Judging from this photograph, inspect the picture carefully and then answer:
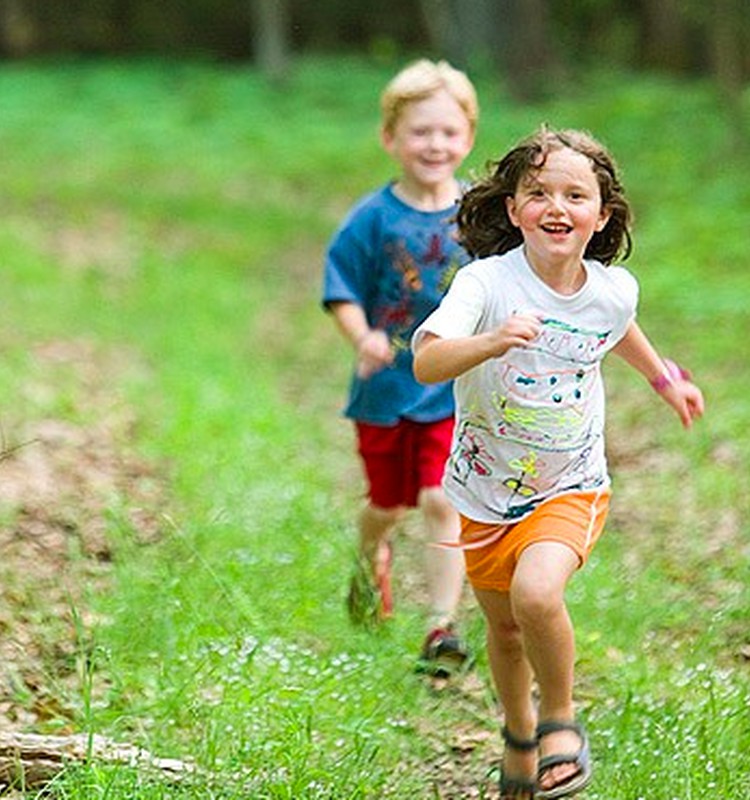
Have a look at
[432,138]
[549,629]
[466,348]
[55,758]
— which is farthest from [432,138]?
[55,758]

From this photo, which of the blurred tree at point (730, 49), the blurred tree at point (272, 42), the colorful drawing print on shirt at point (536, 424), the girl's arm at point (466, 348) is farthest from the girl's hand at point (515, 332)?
the blurred tree at point (272, 42)

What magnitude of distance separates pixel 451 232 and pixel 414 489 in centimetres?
89

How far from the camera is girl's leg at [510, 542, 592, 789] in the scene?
12.6ft

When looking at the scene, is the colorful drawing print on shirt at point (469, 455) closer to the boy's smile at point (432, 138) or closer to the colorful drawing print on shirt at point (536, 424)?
the colorful drawing print on shirt at point (536, 424)

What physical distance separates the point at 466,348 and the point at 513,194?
541 millimetres

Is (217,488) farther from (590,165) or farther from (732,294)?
(732,294)

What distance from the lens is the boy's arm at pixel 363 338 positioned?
509cm

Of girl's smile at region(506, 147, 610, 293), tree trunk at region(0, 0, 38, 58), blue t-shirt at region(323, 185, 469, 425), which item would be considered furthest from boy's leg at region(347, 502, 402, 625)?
tree trunk at region(0, 0, 38, 58)

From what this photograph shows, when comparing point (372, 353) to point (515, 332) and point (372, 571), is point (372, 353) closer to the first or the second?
point (372, 571)

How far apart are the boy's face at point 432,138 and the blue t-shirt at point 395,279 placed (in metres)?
0.14

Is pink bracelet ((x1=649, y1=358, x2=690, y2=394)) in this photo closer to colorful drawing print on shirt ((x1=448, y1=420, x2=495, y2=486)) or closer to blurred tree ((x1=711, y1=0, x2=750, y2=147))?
colorful drawing print on shirt ((x1=448, y1=420, x2=495, y2=486))

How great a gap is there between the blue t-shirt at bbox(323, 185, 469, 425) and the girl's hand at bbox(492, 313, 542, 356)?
1.65 metres

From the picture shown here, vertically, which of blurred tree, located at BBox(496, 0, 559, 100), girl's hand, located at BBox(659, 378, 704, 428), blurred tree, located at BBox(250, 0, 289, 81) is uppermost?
girl's hand, located at BBox(659, 378, 704, 428)

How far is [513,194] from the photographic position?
4.11m
